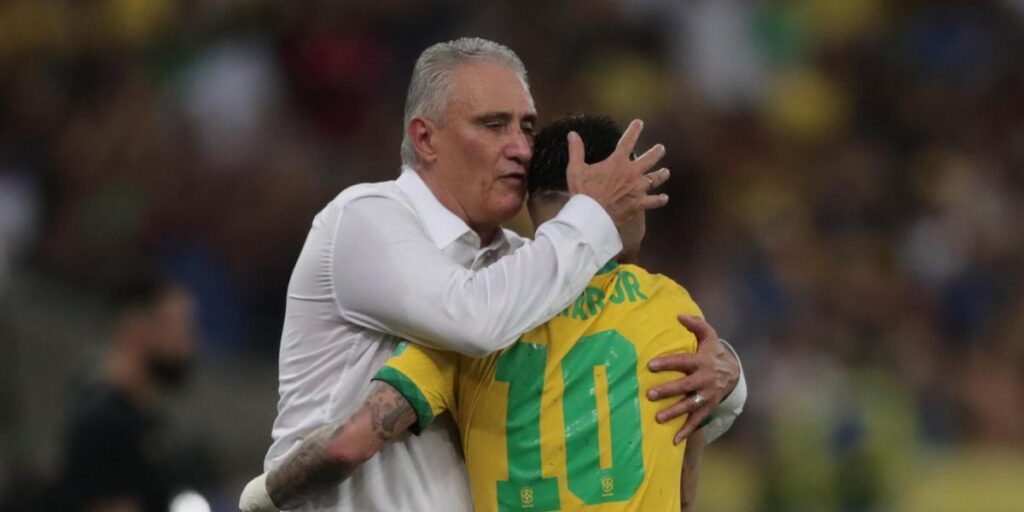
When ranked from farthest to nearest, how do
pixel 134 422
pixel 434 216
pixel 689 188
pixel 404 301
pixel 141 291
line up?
pixel 689 188
pixel 141 291
pixel 134 422
pixel 434 216
pixel 404 301

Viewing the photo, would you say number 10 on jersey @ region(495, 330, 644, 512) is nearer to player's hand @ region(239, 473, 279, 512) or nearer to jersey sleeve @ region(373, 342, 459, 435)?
jersey sleeve @ region(373, 342, 459, 435)

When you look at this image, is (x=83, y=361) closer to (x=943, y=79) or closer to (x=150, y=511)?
(x=150, y=511)

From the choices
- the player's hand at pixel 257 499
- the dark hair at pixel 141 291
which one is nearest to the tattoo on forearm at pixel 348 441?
the player's hand at pixel 257 499

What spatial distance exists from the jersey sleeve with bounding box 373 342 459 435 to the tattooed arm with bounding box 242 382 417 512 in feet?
0.05

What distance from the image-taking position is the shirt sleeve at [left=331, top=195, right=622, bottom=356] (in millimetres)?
3359

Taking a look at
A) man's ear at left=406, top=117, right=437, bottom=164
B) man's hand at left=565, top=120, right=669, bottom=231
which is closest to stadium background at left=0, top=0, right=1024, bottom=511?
man's ear at left=406, top=117, right=437, bottom=164

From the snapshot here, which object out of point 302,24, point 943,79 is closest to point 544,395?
point 302,24

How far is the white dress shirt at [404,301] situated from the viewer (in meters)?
3.38

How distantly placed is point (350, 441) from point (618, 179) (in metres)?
0.72

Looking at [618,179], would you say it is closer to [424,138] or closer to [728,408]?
[424,138]

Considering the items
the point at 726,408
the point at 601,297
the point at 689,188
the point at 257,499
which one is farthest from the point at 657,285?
Answer: the point at 689,188

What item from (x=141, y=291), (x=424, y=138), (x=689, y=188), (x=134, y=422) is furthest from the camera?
(x=689, y=188)

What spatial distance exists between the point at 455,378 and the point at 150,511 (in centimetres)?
292

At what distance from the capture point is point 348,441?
3.41 metres
